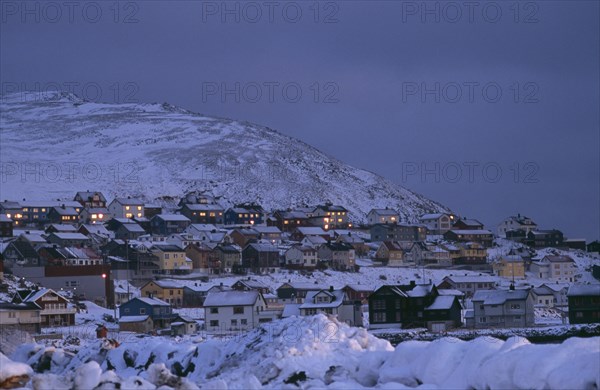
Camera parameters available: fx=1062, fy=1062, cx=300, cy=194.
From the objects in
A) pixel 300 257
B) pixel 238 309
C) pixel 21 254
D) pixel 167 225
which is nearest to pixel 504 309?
pixel 238 309

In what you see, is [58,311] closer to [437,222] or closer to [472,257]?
[472,257]

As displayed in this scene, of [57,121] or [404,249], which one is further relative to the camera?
[57,121]

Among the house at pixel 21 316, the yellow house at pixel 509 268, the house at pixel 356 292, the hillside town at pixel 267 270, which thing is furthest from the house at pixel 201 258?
the house at pixel 21 316

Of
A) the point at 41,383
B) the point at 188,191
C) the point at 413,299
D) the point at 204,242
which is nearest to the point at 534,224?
the point at 188,191

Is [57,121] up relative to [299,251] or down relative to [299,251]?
up

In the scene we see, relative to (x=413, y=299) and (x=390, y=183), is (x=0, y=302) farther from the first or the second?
(x=390, y=183)

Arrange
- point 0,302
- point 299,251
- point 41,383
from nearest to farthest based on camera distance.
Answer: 1. point 41,383
2. point 0,302
3. point 299,251

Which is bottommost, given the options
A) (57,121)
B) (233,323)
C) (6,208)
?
(233,323)
